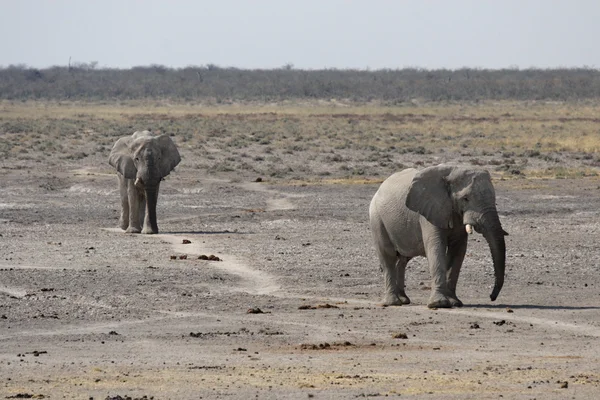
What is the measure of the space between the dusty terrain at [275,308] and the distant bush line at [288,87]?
319 feet

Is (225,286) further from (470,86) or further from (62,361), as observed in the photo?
(470,86)

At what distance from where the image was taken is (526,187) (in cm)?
3728

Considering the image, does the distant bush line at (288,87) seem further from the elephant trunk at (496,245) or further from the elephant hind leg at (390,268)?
the elephant trunk at (496,245)

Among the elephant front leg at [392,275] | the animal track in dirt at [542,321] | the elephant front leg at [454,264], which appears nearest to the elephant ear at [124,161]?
the elephant front leg at [392,275]

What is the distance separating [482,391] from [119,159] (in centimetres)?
1768

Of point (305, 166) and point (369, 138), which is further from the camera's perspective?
point (369, 138)

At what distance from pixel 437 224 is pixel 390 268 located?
1141 millimetres

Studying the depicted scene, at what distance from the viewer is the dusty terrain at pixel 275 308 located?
38.9 feet

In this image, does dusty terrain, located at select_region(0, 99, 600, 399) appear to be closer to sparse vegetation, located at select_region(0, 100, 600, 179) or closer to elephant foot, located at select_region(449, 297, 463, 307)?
elephant foot, located at select_region(449, 297, 463, 307)

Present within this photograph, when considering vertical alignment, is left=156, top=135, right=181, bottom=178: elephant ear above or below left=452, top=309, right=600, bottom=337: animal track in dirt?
above

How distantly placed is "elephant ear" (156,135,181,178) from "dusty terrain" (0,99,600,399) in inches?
50.1

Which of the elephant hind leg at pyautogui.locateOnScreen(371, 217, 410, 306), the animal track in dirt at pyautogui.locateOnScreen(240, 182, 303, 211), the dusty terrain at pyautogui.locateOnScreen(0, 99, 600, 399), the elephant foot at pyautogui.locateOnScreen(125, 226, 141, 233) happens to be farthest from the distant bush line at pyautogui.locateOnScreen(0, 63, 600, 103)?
the elephant hind leg at pyautogui.locateOnScreen(371, 217, 410, 306)

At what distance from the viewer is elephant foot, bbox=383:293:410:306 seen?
56.3ft

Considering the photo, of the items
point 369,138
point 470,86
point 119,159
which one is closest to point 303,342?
point 119,159
